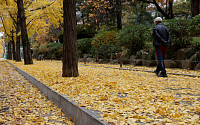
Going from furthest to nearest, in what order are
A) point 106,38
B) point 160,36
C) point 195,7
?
1. point 106,38
2. point 195,7
3. point 160,36

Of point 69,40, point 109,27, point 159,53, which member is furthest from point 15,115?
point 109,27

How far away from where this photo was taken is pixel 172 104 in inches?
145

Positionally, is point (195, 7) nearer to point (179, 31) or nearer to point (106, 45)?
point (179, 31)

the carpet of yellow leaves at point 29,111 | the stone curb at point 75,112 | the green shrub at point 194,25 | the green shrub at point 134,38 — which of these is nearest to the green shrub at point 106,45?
the green shrub at point 134,38

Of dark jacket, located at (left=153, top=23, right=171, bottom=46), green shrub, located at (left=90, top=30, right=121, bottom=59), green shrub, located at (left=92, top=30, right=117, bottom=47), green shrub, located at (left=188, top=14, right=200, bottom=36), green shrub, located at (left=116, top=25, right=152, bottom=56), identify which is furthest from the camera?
green shrub, located at (left=92, top=30, right=117, bottom=47)

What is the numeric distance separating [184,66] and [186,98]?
7.58 m

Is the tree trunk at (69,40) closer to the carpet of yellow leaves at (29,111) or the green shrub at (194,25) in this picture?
the carpet of yellow leaves at (29,111)

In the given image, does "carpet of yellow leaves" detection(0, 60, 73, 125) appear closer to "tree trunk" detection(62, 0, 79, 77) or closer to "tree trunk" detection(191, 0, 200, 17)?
"tree trunk" detection(62, 0, 79, 77)

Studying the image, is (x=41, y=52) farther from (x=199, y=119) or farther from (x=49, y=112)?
(x=199, y=119)

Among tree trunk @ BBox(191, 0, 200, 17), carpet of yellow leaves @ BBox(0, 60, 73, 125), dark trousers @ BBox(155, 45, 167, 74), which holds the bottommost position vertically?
carpet of yellow leaves @ BBox(0, 60, 73, 125)

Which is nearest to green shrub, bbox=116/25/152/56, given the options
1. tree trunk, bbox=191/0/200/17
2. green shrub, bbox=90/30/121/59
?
green shrub, bbox=90/30/121/59

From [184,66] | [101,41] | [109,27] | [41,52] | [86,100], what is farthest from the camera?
[41,52]

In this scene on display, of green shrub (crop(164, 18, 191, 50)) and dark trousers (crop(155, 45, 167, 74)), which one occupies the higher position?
green shrub (crop(164, 18, 191, 50))

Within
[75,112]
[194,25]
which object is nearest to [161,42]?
[194,25]
